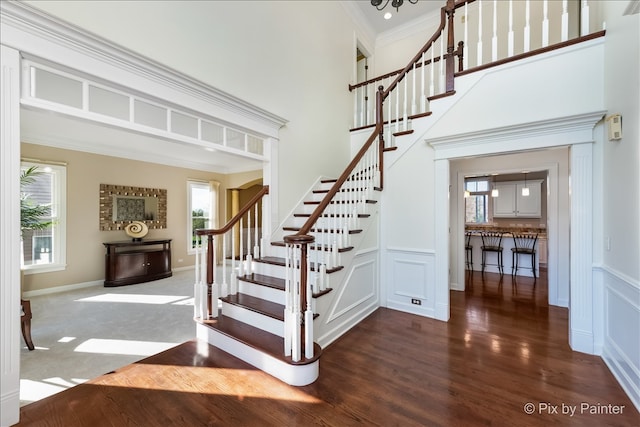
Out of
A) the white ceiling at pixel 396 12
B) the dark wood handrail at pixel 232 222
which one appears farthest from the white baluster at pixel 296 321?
the white ceiling at pixel 396 12

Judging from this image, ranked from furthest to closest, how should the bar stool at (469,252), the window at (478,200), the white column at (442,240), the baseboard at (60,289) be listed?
the window at (478,200) → the bar stool at (469,252) → the baseboard at (60,289) → the white column at (442,240)

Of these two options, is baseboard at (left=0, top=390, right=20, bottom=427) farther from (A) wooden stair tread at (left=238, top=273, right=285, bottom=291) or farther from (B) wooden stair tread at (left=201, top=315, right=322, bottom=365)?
(A) wooden stair tread at (left=238, top=273, right=285, bottom=291)

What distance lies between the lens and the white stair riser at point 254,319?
2.47 m

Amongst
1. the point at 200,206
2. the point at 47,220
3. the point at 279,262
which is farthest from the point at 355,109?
the point at 47,220

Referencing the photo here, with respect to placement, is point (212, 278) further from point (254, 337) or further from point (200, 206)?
point (200, 206)

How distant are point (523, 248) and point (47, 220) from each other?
943cm

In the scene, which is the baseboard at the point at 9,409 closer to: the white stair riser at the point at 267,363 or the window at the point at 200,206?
the white stair riser at the point at 267,363

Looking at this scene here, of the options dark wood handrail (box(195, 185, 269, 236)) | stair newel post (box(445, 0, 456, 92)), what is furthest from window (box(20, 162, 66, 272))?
stair newel post (box(445, 0, 456, 92))

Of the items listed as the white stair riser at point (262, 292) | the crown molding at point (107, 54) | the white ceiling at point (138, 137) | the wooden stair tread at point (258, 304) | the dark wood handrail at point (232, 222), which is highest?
the white ceiling at point (138, 137)

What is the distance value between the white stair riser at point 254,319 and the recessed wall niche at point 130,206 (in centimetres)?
431

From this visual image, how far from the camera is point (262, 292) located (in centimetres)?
288

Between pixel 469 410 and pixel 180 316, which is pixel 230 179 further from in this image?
pixel 469 410

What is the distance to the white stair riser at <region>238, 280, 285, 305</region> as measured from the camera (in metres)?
2.74

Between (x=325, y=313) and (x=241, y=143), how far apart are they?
223cm
